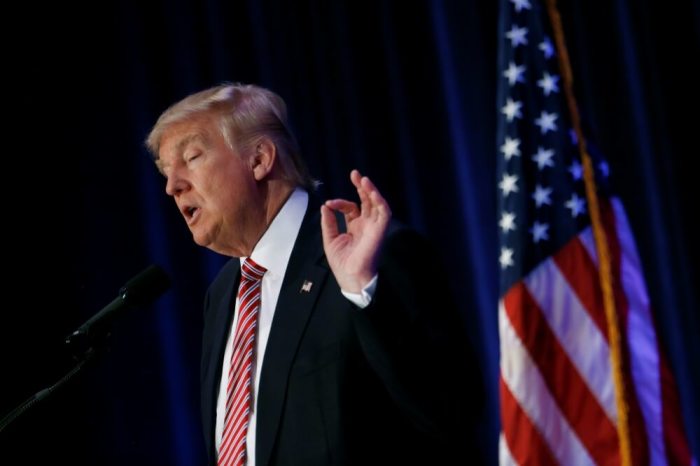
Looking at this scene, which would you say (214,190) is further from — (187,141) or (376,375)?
(376,375)

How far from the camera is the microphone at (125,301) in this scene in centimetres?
159

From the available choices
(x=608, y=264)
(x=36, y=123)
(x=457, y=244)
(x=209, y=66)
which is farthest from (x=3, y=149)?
(x=608, y=264)

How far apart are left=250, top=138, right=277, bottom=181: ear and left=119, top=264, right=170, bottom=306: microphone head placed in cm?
48

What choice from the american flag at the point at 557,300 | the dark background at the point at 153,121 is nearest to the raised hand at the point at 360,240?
the american flag at the point at 557,300

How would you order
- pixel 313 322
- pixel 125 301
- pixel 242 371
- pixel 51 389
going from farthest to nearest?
pixel 242 371 < pixel 313 322 < pixel 125 301 < pixel 51 389

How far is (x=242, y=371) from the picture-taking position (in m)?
1.91

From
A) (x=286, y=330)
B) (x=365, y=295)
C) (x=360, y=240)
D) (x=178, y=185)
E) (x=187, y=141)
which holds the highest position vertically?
(x=187, y=141)

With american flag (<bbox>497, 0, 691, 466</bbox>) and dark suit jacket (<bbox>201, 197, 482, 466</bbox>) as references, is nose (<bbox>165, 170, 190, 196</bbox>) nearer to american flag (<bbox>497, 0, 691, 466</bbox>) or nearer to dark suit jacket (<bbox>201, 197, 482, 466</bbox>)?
dark suit jacket (<bbox>201, 197, 482, 466</bbox>)

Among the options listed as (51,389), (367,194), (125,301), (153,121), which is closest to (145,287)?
(125,301)

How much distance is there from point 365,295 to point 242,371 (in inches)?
18.7

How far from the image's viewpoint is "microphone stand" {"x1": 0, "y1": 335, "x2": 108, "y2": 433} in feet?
5.04

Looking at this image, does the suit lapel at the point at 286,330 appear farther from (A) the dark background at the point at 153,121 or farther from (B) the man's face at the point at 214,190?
(A) the dark background at the point at 153,121

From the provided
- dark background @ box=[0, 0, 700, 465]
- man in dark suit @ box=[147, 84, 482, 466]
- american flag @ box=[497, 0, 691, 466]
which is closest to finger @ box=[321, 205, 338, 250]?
man in dark suit @ box=[147, 84, 482, 466]

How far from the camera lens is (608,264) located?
5.80 ft
